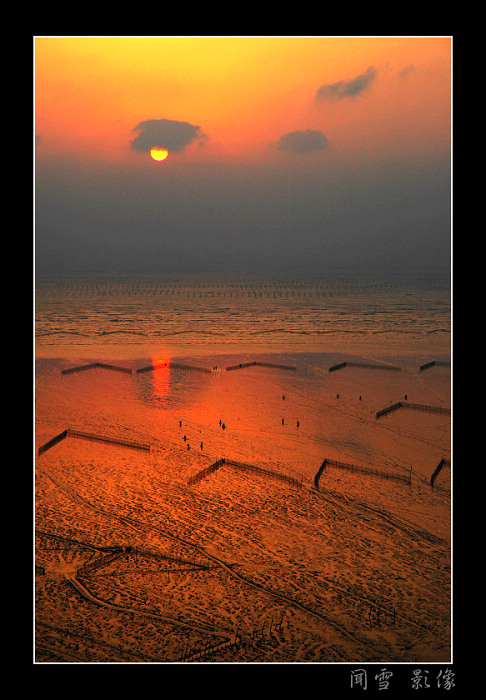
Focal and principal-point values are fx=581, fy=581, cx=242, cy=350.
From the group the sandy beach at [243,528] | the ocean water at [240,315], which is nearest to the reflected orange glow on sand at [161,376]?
the sandy beach at [243,528]

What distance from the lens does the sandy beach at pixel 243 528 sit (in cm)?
1158

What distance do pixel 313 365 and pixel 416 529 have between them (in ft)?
60.8

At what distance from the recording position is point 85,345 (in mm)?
39875

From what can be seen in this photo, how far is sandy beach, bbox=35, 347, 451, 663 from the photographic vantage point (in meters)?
11.6

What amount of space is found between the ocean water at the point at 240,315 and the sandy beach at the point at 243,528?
14631mm

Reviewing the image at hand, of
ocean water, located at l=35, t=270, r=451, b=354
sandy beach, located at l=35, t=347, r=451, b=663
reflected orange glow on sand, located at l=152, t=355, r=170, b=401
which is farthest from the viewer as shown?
ocean water, located at l=35, t=270, r=451, b=354

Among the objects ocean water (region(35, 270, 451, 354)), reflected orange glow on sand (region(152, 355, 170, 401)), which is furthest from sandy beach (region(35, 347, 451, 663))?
ocean water (region(35, 270, 451, 354))

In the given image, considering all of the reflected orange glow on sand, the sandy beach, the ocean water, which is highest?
the ocean water

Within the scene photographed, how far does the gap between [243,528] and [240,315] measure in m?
43.3

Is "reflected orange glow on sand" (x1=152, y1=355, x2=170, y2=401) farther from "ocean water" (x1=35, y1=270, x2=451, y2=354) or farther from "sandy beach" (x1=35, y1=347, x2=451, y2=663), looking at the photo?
"ocean water" (x1=35, y1=270, x2=451, y2=354)

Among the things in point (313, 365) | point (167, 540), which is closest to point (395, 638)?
point (167, 540)

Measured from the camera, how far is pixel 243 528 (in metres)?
15.1

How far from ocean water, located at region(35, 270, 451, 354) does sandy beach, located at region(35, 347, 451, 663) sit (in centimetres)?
1463

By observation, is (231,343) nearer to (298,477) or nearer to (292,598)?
(298,477)
